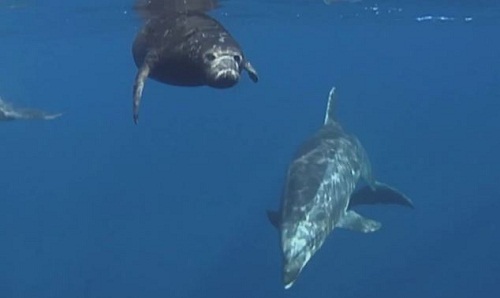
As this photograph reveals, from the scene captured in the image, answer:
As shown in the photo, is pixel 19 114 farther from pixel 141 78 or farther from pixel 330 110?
pixel 141 78

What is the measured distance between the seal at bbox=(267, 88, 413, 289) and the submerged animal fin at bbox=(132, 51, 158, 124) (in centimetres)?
335

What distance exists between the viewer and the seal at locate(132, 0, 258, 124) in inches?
378

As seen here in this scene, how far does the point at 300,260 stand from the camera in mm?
12008

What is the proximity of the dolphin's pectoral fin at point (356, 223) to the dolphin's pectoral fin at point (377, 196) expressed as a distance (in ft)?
7.33

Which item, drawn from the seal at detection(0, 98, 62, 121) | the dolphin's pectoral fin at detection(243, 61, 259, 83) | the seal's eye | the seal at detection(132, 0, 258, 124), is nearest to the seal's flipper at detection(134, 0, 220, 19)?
the seal at detection(132, 0, 258, 124)

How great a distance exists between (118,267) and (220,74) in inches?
993

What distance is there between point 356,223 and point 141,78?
537cm

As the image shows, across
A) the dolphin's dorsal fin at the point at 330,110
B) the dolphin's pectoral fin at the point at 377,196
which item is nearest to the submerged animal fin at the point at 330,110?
the dolphin's dorsal fin at the point at 330,110

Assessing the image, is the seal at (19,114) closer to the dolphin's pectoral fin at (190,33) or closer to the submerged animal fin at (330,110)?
the submerged animal fin at (330,110)

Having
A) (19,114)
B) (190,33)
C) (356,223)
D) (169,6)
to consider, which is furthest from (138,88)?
(19,114)

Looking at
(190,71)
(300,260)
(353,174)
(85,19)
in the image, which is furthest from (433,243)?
(190,71)

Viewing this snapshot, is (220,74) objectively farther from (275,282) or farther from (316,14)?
(316,14)

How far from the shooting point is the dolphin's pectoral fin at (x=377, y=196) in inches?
654

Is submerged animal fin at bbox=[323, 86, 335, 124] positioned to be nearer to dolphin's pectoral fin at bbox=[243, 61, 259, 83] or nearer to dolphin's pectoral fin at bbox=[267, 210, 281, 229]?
dolphin's pectoral fin at bbox=[267, 210, 281, 229]
